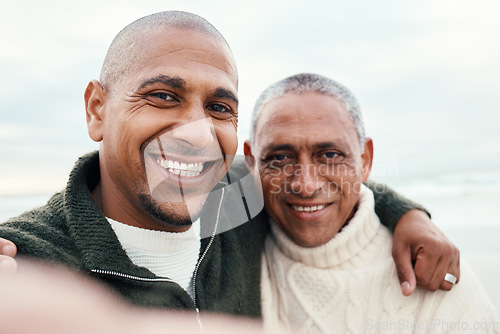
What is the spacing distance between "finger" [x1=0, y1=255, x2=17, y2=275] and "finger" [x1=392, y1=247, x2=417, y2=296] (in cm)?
171

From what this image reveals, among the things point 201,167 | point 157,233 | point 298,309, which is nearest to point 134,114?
point 201,167

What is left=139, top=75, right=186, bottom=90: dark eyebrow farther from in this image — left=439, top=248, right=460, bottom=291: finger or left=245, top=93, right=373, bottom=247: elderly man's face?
left=439, top=248, right=460, bottom=291: finger

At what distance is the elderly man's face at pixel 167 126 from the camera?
175cm

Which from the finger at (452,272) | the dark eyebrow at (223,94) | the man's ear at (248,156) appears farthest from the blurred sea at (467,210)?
the dark eyebrow at (223,94)

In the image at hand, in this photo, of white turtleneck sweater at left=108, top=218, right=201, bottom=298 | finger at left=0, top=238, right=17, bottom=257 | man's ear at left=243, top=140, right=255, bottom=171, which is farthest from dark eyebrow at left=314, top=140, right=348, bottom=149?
finger at left=0, top=238, right=17, bottom=257

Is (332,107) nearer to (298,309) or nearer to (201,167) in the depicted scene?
(201,167)

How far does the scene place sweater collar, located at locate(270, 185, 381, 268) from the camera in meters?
2.31

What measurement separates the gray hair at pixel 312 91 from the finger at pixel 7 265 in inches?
63.7

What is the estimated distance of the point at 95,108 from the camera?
6.40 feet

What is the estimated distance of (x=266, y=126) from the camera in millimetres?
2430

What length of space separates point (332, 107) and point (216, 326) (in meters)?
1.73

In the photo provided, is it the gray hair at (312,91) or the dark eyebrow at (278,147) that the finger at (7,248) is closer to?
the dark eyebrow at (278,147)

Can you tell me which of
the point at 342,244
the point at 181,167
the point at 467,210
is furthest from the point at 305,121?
the point at 467,210

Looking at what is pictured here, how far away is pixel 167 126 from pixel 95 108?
1.45 feet
